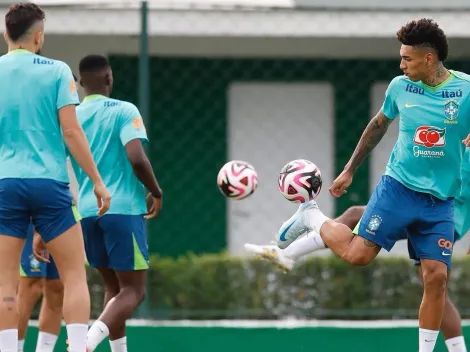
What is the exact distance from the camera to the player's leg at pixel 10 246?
6445 millimetres

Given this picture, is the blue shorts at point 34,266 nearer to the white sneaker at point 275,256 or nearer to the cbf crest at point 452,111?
the white sneaker at point 275,256

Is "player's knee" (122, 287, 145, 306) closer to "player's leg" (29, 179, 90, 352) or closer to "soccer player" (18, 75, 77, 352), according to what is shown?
"soccer player" (18, 75, 77, 352)

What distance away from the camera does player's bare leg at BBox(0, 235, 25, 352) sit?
649 cm

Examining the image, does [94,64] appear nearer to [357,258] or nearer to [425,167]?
[357,258]

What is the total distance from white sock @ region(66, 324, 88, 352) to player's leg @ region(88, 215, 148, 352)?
3.46 ft

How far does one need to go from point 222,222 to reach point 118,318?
529 cm

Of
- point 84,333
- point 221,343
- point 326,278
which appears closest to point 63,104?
point 84,333

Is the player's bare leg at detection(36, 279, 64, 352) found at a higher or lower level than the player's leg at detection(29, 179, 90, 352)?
lower

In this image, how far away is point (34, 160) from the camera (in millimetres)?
6453

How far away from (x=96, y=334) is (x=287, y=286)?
2.93 m

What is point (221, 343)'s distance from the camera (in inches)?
357

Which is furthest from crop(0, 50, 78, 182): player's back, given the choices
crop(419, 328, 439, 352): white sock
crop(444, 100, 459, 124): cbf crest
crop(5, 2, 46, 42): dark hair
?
crop(419, 328, 439, 352): white sock

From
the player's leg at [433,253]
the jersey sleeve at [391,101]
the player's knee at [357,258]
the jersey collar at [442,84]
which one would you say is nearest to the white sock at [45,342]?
the player's knee at [357,258]

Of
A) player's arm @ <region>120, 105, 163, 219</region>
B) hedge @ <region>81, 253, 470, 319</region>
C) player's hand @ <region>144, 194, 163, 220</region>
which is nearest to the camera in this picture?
player's arm @ <region>120, 105, 163, 219</region>
